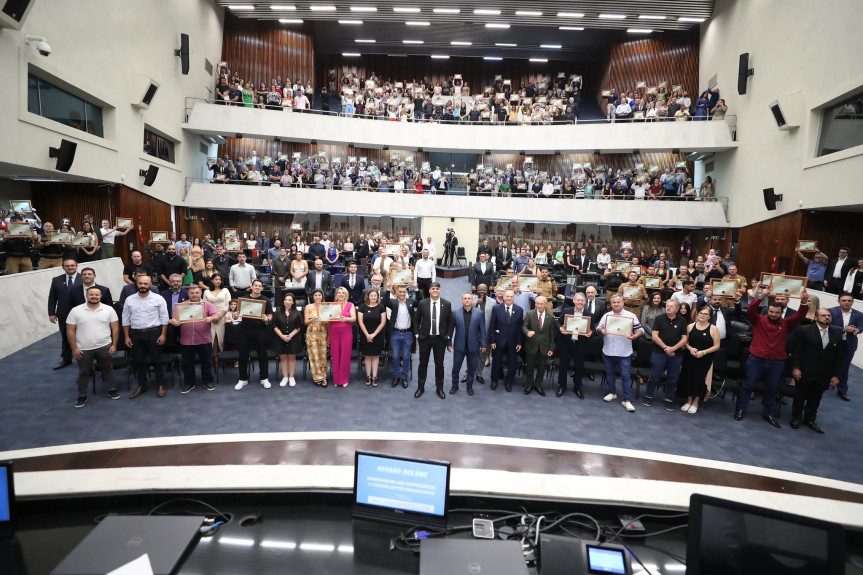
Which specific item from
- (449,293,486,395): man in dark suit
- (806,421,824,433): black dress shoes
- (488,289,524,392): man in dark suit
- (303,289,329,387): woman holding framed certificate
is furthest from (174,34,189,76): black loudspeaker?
(806,421,824,433): black dress shoes

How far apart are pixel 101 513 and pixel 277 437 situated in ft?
5.32

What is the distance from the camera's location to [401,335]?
282 inches

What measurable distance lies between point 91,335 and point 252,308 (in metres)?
2.05

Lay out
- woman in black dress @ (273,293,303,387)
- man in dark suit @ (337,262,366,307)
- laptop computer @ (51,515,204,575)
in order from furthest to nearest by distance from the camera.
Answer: man in dark suit @ (337,262,366,307) → woman in black dress @ (273,293,303,387) → laptop computer @ (51,515,204,575)

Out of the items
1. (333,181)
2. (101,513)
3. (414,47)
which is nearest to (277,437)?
(101,513)

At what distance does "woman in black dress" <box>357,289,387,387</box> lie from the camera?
281 inches

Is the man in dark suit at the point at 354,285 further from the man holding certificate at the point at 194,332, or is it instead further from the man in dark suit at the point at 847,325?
the man in dark suit at the point at 847,325

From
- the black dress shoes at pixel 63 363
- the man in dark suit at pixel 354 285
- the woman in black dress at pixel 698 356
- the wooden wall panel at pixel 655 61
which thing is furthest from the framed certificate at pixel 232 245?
the wooden wall panel at pixel 655 61

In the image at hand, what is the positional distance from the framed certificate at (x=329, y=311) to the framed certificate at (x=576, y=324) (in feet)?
11.9

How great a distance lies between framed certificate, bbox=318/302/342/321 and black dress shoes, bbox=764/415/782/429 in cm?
650

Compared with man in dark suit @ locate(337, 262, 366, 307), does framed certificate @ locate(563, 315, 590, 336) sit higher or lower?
lower

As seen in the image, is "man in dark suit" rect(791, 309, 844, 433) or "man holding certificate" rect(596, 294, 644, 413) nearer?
"man in dark suit" rect(791, 309, 844, 433)

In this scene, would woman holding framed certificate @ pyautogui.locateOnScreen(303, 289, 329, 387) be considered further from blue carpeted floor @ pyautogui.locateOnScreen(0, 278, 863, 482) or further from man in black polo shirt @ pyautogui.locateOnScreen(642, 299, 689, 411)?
man in black polo shirt @ pyautogui.locateOnScreen(642, 299, 689, 411)

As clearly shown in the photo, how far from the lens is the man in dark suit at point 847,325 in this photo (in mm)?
6626
